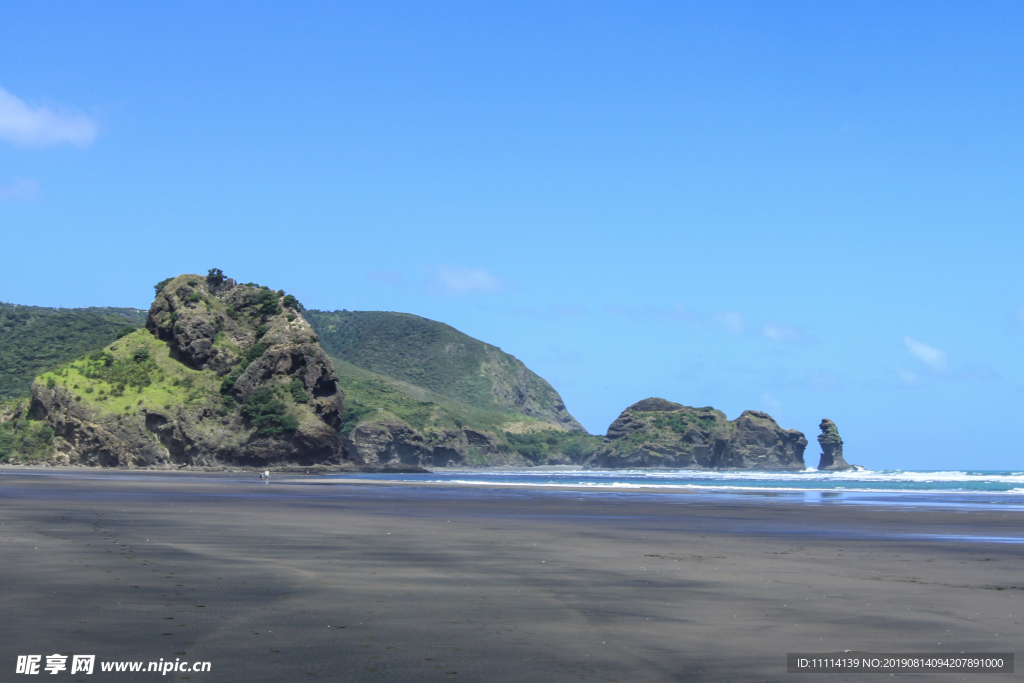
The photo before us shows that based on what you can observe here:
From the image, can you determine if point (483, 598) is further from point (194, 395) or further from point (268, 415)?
point (194, 395)

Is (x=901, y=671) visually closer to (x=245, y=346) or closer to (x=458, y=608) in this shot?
(x=458, y=608)

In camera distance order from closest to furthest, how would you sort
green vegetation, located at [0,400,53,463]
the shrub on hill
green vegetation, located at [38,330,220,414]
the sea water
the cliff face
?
1. the sea water
2. green vegetation, located at [0,400,53,463]
3. the cliff face
4. green vegetation, located at [38,330,220,414]
5. the shrub on hill

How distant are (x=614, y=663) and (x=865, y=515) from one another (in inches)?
1283

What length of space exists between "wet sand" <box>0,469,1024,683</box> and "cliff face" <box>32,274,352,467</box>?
100 meters

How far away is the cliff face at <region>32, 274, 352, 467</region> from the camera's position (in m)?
119

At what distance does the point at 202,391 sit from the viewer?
130m

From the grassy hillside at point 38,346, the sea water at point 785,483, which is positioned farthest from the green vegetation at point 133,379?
the sea water at point 785,483

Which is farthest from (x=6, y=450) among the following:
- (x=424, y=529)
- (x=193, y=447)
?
(x=424, y=529)

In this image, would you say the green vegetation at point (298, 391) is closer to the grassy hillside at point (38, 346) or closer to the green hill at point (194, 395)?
the green hill at point (194, 395)

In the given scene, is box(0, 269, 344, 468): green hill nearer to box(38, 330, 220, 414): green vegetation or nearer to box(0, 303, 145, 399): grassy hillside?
box(38, 330, 220, 414): green vegetation

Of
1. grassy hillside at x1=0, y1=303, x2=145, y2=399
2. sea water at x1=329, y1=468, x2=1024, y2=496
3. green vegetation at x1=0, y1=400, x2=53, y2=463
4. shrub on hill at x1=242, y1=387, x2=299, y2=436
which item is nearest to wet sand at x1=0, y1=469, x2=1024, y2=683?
sea water at x1=329, y1=468, x2=1024, y2=496

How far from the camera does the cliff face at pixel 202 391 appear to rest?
11906 cm

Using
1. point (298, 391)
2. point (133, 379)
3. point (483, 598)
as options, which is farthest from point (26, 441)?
point (483, 598)

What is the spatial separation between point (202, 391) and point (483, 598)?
4951 inches
